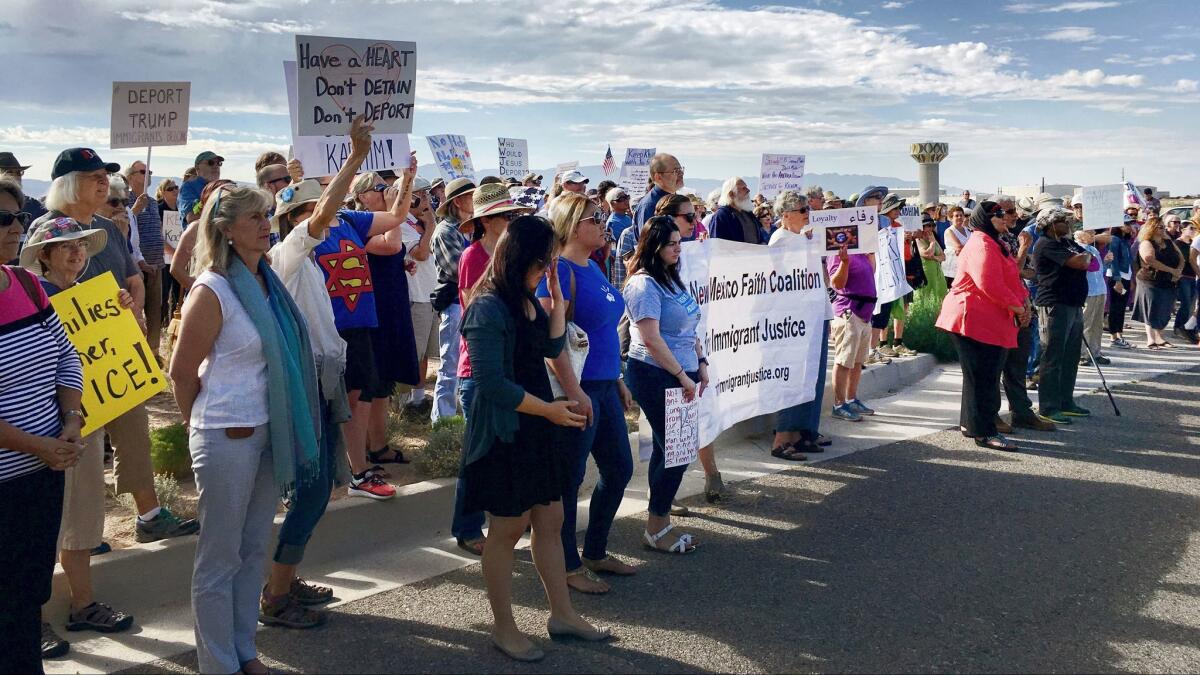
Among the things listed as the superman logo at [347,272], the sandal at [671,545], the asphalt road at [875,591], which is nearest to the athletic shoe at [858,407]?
the asphalt road at [875,591]

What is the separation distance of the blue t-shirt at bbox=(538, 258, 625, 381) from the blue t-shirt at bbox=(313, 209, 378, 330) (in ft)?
4.90

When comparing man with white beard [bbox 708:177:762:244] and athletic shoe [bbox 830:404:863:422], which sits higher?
man with white beard [bbox 708:177:762:244]

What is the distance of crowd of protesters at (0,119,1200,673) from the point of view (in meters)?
3.96

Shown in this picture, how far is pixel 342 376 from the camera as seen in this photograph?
5.11m

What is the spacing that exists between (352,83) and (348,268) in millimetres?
1341

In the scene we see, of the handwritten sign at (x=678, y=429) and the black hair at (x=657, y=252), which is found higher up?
the black hair at (x=657, y=252)

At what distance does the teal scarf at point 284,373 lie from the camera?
4.05 meters

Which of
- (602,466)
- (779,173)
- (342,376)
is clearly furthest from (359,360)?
(779,173)

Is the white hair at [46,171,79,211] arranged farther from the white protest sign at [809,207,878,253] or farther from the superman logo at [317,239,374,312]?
the white protest sign at [809,207,878,253]

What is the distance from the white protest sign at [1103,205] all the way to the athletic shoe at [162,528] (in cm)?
1010

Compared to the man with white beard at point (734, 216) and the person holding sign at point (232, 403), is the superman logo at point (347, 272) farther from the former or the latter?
the man with white beard at point (734, 216)

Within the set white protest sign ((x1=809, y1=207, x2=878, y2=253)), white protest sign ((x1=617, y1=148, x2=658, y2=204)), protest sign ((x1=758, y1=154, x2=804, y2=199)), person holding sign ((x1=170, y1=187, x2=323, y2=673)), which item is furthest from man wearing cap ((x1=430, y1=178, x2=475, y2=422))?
white protest sign ((x1=617, y1=148, x2=658, y2=204))

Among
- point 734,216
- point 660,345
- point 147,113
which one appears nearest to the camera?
point 660,345

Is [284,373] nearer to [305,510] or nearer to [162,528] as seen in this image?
[305,510]
